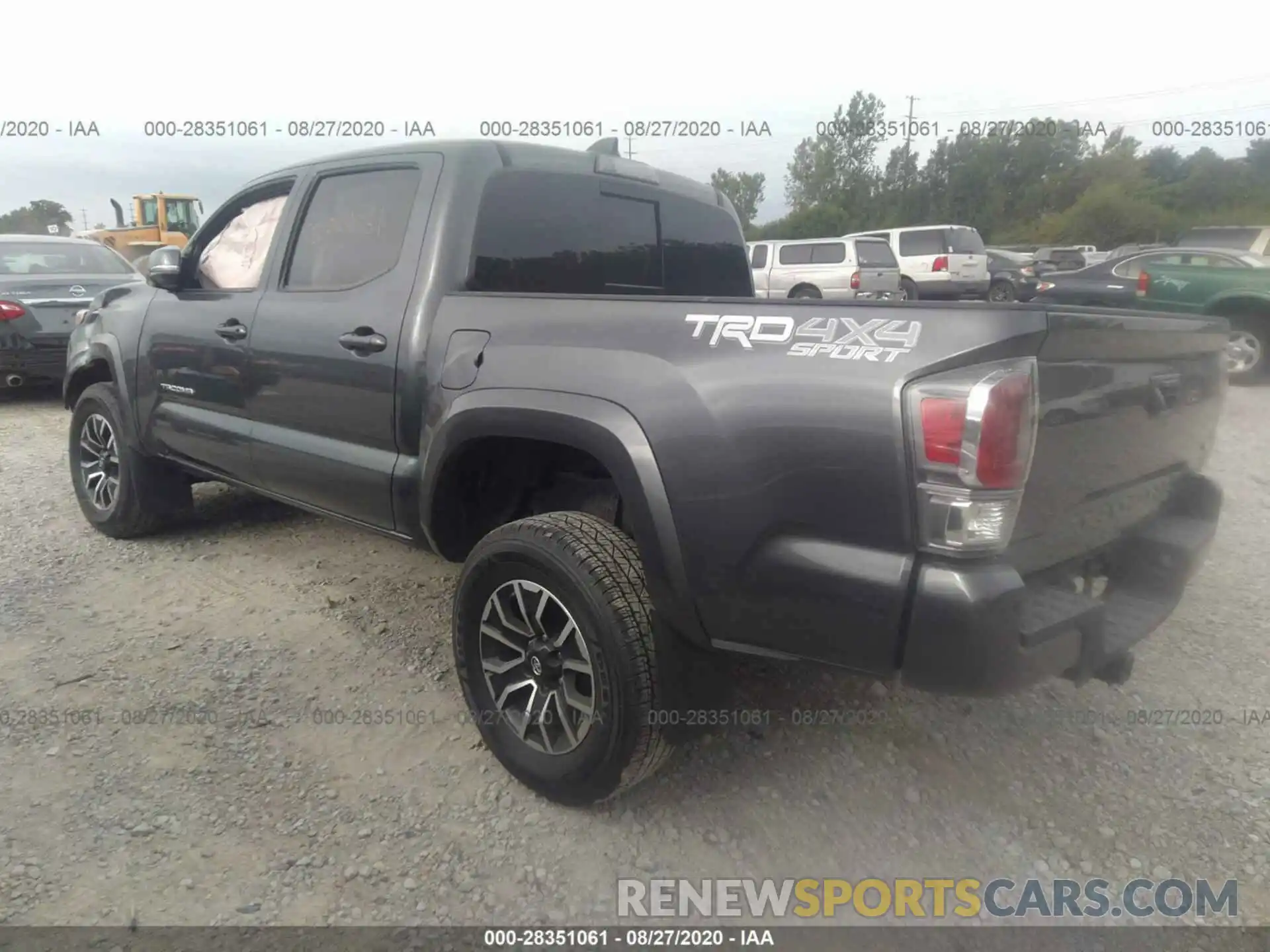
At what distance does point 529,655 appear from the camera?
2576mm

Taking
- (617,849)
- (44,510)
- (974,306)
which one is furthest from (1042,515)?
(44,510)

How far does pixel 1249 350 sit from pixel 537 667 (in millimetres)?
9875

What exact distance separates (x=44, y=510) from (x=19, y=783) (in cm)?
314

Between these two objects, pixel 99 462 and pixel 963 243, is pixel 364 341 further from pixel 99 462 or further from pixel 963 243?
pixel 963 243

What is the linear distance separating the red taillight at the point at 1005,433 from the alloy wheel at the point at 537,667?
1135mm

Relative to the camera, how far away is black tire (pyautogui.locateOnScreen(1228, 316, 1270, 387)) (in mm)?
9406

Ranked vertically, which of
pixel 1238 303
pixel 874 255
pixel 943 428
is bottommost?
pixel 1238 303

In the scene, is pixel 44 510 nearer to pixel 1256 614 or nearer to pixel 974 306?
pixel 974 306

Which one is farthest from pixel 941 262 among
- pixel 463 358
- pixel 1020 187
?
pixel 1020 187

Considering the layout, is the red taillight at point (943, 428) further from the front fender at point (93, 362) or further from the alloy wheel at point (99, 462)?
the alloy wheel at point (99, 462)

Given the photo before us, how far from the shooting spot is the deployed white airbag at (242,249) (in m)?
3.68

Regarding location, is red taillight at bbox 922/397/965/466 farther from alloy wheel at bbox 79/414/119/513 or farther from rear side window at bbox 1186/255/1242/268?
rear side window at bbox 1186/255/1242/268

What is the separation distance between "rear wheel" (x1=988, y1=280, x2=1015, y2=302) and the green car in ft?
27.1

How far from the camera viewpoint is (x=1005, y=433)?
1796 millimetres
